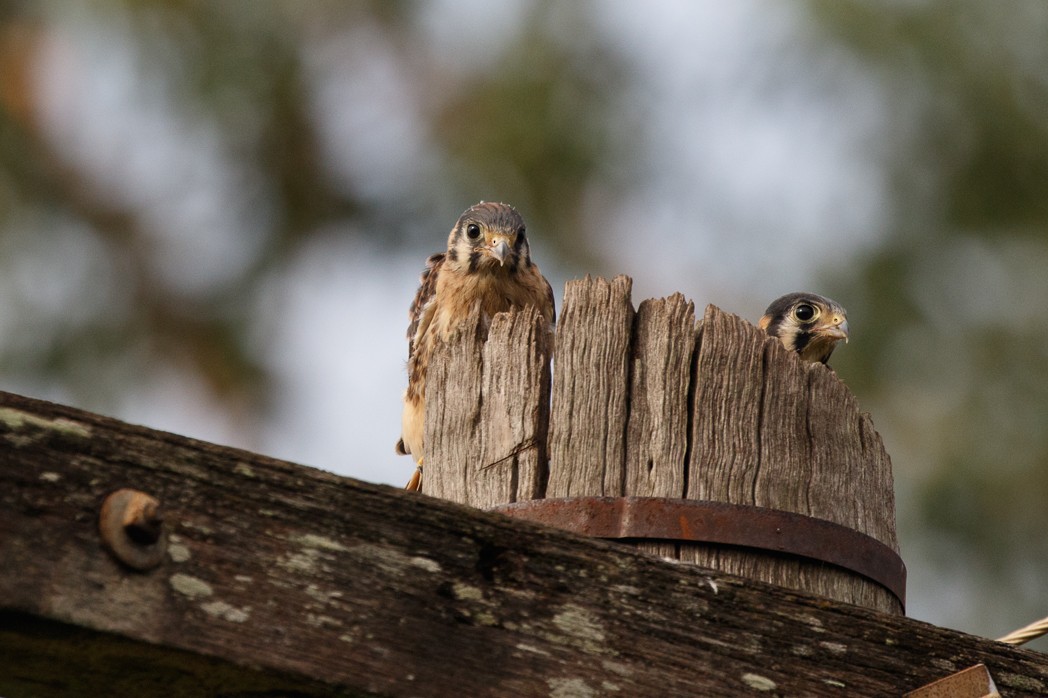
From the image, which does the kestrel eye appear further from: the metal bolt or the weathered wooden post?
the metal bolt

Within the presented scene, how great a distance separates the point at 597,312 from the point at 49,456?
45.5 inches

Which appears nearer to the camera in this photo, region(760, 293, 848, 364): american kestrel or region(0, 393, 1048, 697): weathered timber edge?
region(0, 393, 1048, 697): weathered timber edge

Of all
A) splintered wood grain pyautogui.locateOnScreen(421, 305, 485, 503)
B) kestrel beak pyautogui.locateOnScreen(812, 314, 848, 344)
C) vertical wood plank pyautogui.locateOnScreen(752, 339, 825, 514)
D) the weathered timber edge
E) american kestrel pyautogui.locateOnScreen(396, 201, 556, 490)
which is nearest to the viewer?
the weathered timber edge

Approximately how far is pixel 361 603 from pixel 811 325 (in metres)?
3.90

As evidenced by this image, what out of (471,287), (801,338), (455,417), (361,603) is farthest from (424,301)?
(361,603)

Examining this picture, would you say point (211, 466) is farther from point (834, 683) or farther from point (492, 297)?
point (492, 297)

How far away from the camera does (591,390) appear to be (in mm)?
2354

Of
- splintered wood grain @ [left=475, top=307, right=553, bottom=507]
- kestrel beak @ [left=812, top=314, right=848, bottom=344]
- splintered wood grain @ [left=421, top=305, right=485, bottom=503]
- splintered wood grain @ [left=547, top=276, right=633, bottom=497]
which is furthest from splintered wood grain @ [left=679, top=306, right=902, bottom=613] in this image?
kestrel beak @ [left=812, top=314, right=848, bottom=344]

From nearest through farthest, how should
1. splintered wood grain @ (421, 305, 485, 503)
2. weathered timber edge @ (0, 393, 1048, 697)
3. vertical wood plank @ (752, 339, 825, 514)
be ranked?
Result: 1. weathered timber edge @ (0, 393, 1048, 697)
2. vertical wood plank @ (752, 339, 825, 514)
3. splintered wood grain @ (421, 305, 485, 503)

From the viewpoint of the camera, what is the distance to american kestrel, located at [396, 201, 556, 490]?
16.7 feet

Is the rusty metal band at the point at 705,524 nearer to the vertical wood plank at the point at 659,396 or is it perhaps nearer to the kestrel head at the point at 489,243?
the vertical wood plank at the point at 659,396

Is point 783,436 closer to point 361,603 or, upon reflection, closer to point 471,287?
point 361,603

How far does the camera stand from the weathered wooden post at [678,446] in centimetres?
219

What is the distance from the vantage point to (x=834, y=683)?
5.95 ft
